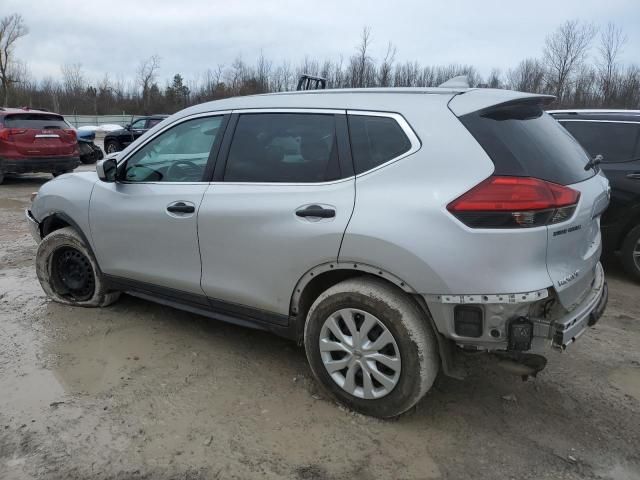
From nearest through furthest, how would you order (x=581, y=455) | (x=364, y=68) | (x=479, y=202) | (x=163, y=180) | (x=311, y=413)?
(x=479, y=202) < (x=581, y=455) < (x=311, y=413) < (x=163, y=180) < (x=364, y=68)

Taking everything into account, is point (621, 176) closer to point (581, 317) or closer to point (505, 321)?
point (581, 317)

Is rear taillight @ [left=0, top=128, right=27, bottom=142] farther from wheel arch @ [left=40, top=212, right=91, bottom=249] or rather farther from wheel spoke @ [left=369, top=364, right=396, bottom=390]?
wheel spoke @ [left=369, top=364, right=396, bottom=390]

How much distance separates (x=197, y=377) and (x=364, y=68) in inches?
1522

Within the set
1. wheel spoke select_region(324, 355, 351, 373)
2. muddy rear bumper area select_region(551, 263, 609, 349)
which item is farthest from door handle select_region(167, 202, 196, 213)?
muddy rear bumper area select_region(551, 263, 609, 349)

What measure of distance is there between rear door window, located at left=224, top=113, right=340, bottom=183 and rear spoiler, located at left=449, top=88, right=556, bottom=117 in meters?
0.70

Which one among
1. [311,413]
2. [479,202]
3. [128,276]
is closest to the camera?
[479,202]

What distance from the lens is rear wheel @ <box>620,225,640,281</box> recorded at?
17.8 ft

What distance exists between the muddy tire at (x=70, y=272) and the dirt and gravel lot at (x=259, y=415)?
1.09 ft

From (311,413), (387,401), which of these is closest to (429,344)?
(387,401)

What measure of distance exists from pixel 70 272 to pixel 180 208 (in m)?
1.71

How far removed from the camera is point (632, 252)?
17.9 ft

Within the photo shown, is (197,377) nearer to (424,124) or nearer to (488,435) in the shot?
(488,435)

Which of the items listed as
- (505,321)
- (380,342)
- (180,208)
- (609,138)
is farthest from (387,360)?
(609,138)

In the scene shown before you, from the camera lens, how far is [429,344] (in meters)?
2.71
